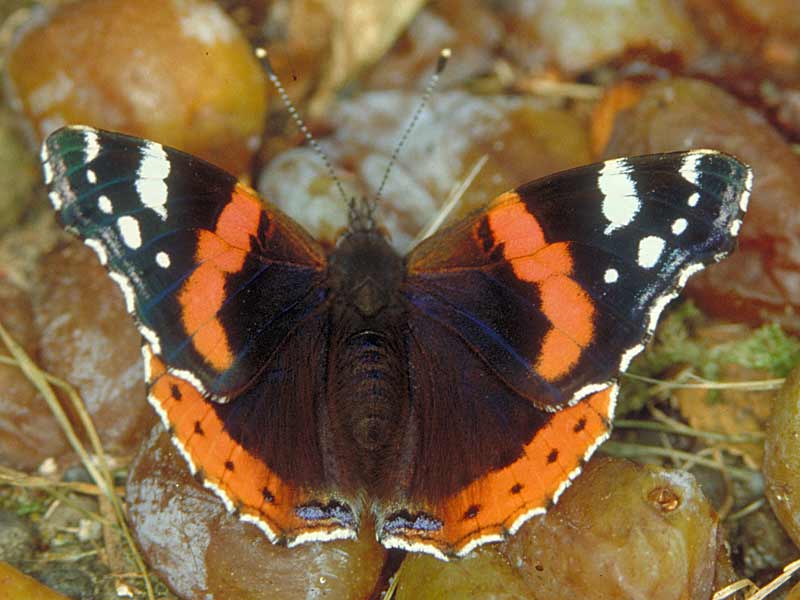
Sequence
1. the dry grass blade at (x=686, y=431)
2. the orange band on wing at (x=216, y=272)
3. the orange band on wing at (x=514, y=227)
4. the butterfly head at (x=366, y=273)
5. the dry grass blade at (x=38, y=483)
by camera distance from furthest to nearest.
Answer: the dry grass blade at (x=686, y=431) < the dry grass blade at (x=38, y=483) < the butterfly head at (x=366, y=273) < the orange band on wing at (x=514, y=227) < the orange band on wing at (x=216, y=272)

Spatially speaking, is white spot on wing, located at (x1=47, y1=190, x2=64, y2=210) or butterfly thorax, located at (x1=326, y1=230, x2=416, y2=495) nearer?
white spot on wing, located at (x1=47, y1=190, x2=64, y2=210)

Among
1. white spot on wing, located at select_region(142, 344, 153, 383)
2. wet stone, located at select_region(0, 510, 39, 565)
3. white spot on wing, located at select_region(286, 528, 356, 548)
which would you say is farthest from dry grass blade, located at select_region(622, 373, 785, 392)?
wet stone, located at select_region(0, 510, 39, 565)

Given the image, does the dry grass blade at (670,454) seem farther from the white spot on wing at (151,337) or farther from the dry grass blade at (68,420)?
the dry grass blade at (68,420)

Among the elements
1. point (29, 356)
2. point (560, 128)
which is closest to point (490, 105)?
point (560, 128)

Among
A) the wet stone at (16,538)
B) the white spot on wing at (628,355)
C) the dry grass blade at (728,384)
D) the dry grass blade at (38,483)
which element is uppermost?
the white spot on wing at (628,355)

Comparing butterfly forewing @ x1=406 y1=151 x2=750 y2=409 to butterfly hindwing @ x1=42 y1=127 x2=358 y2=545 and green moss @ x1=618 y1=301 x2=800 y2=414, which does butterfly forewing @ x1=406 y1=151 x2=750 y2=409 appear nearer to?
butterfly hindwing @ x1=42 y1=127 x2=358 y2=545

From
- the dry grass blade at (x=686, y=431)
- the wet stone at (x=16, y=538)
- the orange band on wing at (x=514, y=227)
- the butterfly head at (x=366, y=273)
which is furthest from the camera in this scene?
Result: the dry grass blade at (x=686, y=431)

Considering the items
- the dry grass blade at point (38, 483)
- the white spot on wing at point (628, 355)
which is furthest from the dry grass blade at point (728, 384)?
the dry grass blade at point (38, 483)

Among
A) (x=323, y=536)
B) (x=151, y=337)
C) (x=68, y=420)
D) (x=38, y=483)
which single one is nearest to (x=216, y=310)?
(x=151, y=337)
